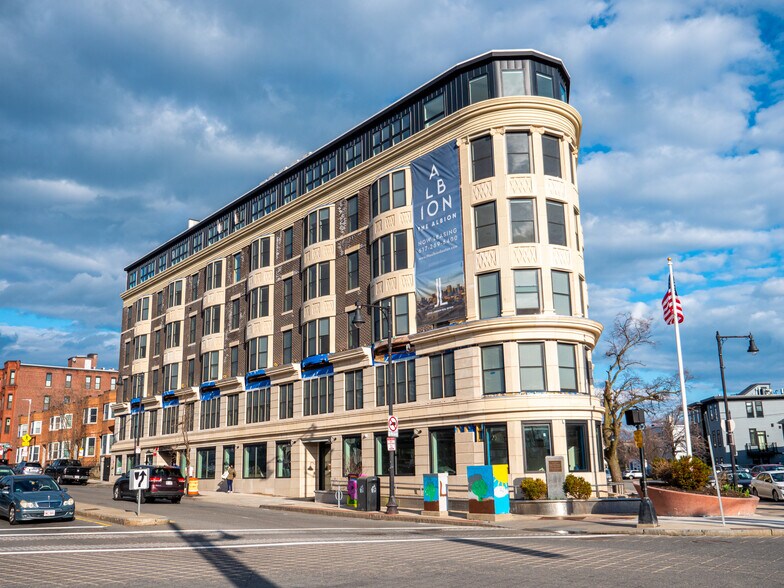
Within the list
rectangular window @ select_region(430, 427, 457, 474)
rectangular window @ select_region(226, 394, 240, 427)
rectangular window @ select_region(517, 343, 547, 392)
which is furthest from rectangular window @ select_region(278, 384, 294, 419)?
rectangular window @ select_region(517, 343, 547, 392)

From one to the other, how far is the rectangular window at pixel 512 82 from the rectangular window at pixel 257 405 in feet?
80.4

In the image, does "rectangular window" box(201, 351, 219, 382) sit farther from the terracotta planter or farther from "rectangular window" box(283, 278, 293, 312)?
the terracotta planter

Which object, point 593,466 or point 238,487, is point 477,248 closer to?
point 593,466

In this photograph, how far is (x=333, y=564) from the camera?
1286 cm

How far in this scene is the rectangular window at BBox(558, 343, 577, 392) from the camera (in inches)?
1261

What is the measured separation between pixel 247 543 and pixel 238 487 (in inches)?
1289

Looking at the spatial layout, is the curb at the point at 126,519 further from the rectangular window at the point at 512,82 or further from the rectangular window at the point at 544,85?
the rectangular window at the point at 544,85

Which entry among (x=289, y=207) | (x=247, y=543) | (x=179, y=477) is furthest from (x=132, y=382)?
(x=247, y=543)

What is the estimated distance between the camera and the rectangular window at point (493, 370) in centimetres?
3219

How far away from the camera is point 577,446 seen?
3152cm

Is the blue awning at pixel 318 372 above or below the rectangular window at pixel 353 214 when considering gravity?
below

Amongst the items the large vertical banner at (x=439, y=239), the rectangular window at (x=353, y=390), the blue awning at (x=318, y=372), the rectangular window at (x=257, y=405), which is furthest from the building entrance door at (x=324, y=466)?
the large vertical banner at (x=439, y=239)

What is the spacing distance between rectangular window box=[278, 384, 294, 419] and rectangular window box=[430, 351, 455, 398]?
12924 mm

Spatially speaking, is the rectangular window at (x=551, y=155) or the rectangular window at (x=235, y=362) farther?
the rectangular window at (x=235, y=362)
